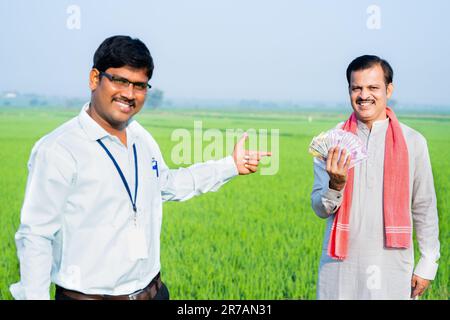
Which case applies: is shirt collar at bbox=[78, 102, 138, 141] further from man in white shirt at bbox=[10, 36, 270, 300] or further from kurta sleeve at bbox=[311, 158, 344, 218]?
kurta sleeve at bbox=[311, 158, 344, 218]

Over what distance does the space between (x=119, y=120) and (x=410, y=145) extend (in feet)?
4.69

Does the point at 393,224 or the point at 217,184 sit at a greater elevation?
the point at 217,184

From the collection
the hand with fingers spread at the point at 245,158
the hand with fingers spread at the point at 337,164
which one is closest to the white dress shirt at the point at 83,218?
the hand with fingers spread at the point at 245,158

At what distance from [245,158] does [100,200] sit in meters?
0.93

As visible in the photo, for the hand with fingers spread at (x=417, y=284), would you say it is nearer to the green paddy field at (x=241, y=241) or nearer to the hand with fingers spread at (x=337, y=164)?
the hand with fingers spread at (x=337, y=164)

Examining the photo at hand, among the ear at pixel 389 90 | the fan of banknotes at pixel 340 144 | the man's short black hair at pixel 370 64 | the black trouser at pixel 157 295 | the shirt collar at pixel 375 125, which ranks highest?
the man's short black hair at pixel 370 64

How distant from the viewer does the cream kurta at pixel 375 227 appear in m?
2.85

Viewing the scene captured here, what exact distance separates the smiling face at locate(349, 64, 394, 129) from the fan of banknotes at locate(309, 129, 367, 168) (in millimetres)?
128

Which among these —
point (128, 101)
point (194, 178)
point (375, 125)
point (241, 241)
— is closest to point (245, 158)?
point (194, 178)

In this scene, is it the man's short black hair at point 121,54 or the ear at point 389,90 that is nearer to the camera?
the man's short black hair at point 121,54
